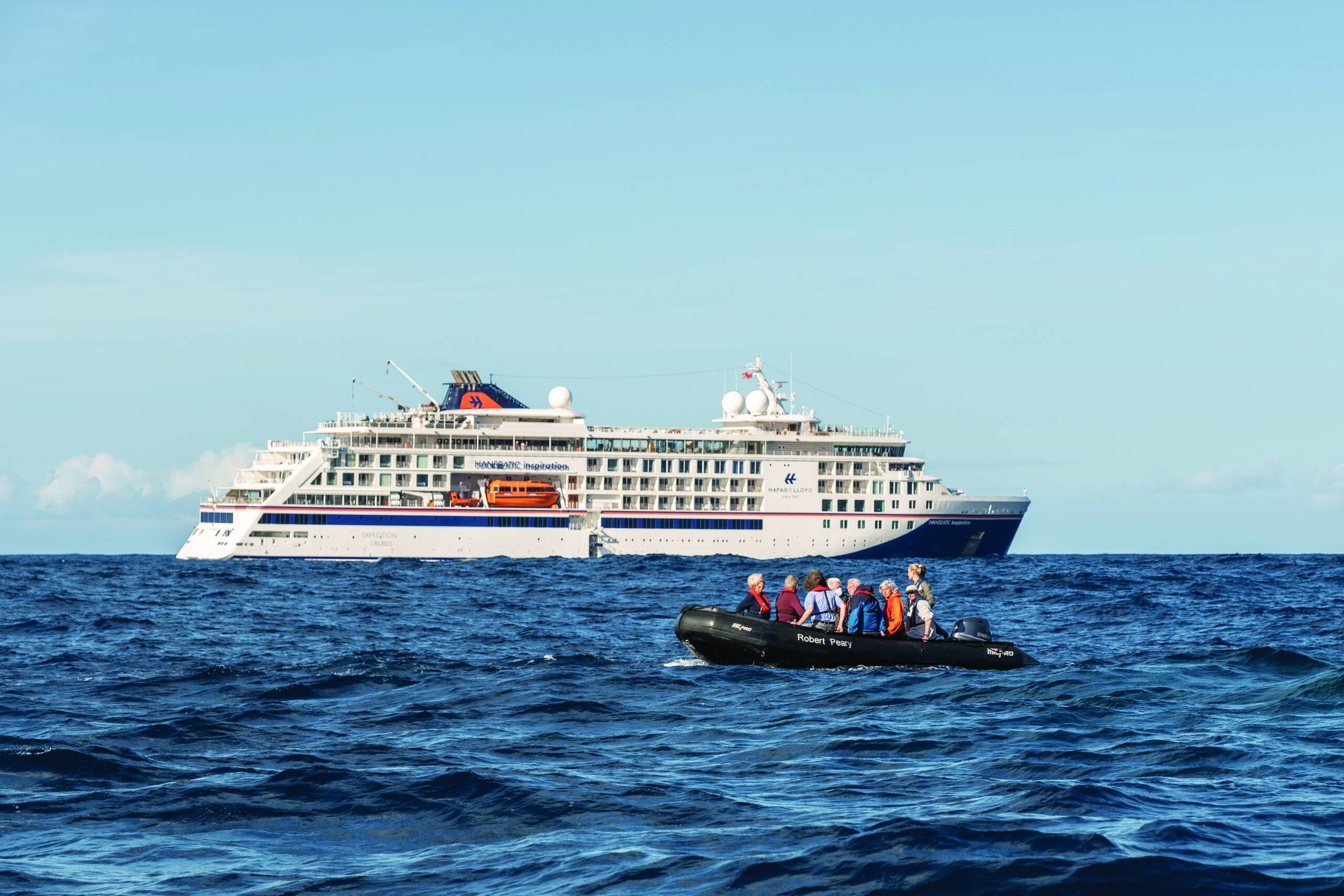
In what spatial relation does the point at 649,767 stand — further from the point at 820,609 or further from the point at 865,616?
the point at 820,609

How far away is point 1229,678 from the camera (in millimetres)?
21906

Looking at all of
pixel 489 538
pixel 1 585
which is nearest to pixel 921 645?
pixel 1 585

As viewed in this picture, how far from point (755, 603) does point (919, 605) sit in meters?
2.98

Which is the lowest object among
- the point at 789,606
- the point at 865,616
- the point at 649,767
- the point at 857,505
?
the point at 649,767

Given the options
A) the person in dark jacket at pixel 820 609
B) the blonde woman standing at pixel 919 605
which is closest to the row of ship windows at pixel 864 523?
the blonde woman standing at pixel 919 605

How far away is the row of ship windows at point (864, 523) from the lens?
8819 cm

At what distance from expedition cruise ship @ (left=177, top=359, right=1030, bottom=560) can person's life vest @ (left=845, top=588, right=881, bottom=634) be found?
6047 centimetres

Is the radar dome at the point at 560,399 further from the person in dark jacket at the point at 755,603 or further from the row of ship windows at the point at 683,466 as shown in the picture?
the person in dark jacket at the point at 755,603

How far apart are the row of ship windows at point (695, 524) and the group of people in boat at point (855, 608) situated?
62.0 metres

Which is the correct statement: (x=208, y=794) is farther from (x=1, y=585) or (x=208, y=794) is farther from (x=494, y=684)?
(x=1, y=585)

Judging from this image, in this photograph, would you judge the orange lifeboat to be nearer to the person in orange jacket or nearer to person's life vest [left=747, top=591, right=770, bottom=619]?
person's life vest [left=747, top=591, right=770, bottom=619]

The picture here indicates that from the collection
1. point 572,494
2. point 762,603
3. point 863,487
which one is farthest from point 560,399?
point 762,603

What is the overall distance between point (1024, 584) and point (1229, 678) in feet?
103

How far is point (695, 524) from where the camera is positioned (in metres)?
87.6
